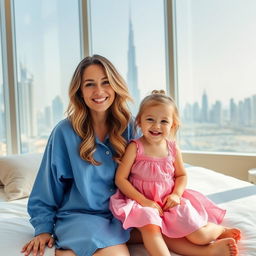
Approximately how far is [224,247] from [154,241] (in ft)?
0.77

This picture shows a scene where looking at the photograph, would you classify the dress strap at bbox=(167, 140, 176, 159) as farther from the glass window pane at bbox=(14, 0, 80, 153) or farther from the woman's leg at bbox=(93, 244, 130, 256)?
the glass window pane at bbox=(14, 0, 80, 153)

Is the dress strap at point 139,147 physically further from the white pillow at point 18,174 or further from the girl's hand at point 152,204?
the white pillow at point 18,174

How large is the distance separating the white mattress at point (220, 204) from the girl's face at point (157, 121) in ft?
1.46

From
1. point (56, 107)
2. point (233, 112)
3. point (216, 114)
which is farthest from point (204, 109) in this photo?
point (56, 107)

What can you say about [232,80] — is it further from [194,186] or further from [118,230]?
[118,230]

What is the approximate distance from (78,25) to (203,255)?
2.75 meters

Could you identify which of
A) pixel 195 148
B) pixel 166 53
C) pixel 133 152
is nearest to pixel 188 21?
pixel 166 53

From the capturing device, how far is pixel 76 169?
1.33 m

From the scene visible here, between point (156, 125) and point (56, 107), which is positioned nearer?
point (156, 125)

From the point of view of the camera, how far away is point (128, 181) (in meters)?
1.36

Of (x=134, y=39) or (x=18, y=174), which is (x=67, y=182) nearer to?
(x=18, y=174)

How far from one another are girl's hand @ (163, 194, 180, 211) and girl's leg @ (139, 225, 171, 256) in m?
0.12

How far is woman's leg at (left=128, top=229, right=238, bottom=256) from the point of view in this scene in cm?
111

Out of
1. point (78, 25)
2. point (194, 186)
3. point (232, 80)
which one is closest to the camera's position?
point (194, 186)
